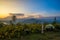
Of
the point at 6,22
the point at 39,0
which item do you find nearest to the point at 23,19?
the point at 6,22

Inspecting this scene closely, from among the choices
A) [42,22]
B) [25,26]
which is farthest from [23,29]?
[42,22]

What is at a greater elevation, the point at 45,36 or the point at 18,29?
the point at 18,29

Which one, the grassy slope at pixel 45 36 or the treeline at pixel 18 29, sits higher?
the treeline at pixel 18 29

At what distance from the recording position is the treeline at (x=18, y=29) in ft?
5.74

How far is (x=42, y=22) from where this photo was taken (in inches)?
73.2

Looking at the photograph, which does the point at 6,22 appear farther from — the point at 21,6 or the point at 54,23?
the point at 54,23

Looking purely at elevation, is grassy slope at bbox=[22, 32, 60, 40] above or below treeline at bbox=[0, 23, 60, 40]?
below

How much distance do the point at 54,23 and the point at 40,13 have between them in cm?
26

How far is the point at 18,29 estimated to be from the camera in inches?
70.4

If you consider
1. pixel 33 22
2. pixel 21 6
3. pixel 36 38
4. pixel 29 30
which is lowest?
pixel 36 38

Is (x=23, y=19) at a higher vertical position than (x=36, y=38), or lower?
higher

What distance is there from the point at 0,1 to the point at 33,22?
59cm

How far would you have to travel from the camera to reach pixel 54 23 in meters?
1.86

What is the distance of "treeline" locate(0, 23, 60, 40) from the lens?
175cm
